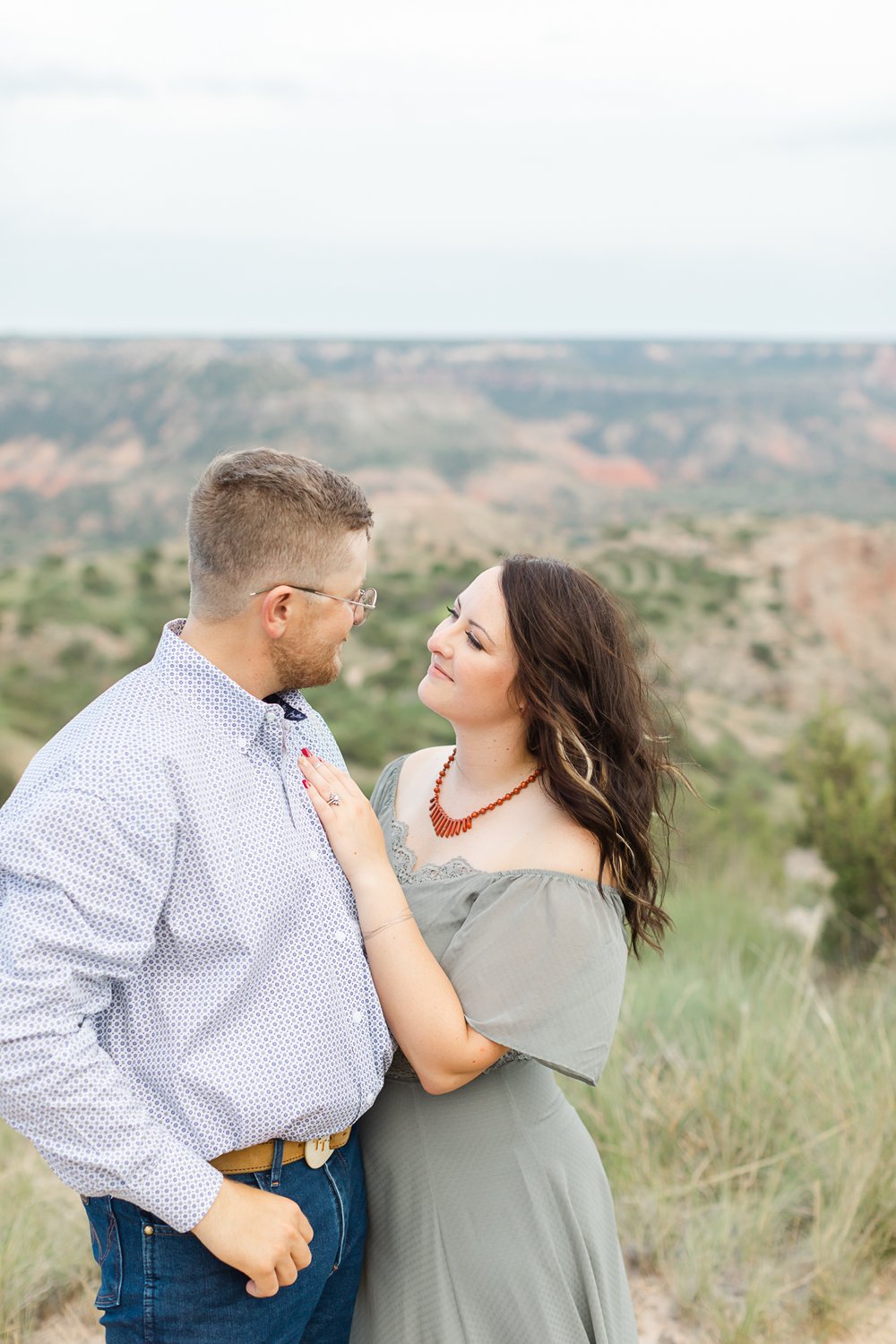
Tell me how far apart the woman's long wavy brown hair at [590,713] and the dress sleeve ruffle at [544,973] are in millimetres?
134

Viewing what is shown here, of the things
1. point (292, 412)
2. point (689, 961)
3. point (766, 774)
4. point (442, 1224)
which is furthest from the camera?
point (292, 412)

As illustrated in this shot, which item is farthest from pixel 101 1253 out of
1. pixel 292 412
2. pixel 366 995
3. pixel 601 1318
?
pixel 292 412

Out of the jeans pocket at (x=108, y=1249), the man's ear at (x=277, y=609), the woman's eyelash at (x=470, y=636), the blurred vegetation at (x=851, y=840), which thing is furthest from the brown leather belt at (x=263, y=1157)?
the blurred vegetation at (x=851, y=840)

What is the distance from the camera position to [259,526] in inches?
67.4

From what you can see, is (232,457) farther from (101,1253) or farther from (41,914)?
(101,1253)

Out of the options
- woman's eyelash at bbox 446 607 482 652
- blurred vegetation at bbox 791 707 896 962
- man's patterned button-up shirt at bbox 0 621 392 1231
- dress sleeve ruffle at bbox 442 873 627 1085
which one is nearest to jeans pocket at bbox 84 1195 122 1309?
man's patterned button-up shirt at bbox 0 621 392 1231

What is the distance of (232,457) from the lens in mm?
1746

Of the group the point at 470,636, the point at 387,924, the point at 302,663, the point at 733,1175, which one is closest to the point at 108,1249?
the point at 387,924

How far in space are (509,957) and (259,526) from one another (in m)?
0.82

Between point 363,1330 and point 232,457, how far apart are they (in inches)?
61.6

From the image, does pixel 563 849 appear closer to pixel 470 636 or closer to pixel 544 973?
pixel 544 973

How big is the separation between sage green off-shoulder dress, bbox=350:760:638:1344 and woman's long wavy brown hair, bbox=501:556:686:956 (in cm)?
12

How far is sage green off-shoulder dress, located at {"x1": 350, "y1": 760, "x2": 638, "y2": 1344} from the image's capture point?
1938 mm

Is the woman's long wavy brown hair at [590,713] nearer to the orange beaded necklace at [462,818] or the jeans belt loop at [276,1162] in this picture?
the orange beaded necklace at [462,818]
